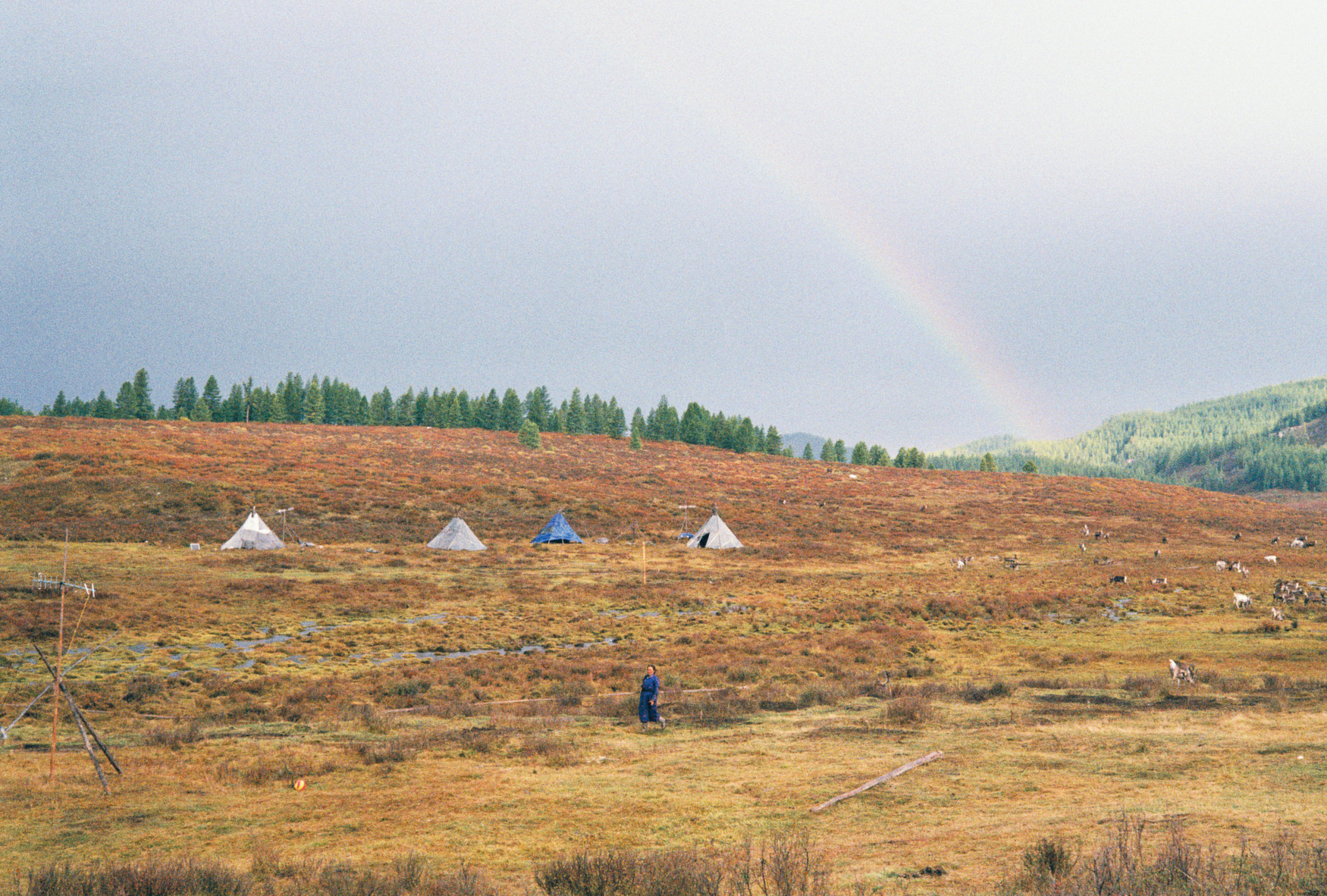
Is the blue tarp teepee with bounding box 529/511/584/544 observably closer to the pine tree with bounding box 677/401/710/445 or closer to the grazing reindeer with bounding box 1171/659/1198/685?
the grazing reindeer with bounding box 1171/659/1198/685

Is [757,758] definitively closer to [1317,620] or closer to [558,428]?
[1317,620]

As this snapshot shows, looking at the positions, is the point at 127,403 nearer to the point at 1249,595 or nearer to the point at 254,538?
A: the point at 254,538

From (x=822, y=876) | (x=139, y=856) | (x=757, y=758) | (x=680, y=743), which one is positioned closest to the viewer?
(x=822, y=876)

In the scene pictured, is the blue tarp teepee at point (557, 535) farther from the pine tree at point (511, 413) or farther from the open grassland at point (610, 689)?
the pine tree at point (511, 413)

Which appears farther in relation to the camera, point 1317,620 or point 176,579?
point 176,579

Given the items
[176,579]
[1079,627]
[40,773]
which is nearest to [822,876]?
[40,773]

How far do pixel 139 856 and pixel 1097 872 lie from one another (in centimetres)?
1117

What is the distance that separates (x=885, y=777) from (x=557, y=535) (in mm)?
48228

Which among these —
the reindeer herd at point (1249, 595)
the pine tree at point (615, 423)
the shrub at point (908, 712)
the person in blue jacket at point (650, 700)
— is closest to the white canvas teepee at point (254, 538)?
the person in blue jacket at point (650, 700)

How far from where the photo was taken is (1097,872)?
8141 mm

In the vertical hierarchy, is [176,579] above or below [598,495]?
below

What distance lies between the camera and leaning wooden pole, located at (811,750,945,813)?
12.5 meters

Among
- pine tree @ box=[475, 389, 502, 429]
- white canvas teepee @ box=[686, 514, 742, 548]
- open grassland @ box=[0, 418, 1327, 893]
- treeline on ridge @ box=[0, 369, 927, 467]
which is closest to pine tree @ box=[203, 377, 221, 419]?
treeline on ridge @ box=[0, 369, 927, 467]

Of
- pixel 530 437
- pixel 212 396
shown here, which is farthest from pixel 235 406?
pixel 530 437
